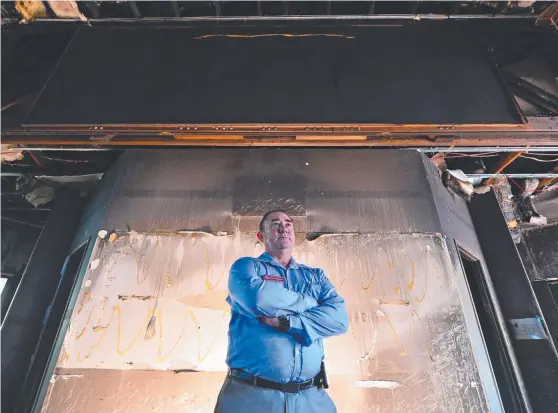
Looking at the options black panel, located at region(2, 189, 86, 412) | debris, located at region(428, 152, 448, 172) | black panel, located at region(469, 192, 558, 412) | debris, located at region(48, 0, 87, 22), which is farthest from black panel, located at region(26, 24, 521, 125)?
black panel, located at region(469, 192, 558, 412)

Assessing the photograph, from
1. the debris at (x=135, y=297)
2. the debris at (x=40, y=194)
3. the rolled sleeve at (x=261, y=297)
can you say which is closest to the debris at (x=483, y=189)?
the rolled sleeve at (x=261, y=297)

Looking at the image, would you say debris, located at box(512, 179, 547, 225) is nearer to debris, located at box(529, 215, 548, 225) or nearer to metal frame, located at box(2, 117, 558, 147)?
debris, located at box(529, 215, 548, 225)

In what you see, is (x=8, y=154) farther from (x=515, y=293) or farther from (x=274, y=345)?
(x=515, y=293)

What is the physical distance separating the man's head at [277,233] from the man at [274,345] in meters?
0.32

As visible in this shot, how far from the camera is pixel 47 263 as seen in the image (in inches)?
172

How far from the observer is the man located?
6.91 feet

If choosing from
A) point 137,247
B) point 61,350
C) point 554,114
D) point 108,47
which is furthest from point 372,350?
point 108,47

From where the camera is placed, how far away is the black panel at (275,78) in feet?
13.0

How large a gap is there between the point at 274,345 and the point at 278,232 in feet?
2.73

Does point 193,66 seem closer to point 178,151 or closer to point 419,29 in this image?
point 178,151

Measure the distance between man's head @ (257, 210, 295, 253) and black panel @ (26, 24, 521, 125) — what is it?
58.8 inches

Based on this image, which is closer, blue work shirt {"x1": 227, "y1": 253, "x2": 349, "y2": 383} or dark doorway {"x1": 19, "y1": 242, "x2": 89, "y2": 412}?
blue work shirt {"x1": 227, "y1": 253, "x2": 349, "y2": 383}

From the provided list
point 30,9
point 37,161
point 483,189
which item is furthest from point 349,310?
point 30,9

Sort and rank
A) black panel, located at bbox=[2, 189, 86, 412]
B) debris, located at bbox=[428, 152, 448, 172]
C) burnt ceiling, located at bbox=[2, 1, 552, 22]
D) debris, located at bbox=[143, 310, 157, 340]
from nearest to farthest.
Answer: debris, located at bbox=[143, 310, 157, 340] → black panel, located at bbox=[2, 189, 86, 412] → debris, located at bbox=[428, 152, 448, 172] → burnt ceiling, located at bbox=[2, 1, 552, 22]
